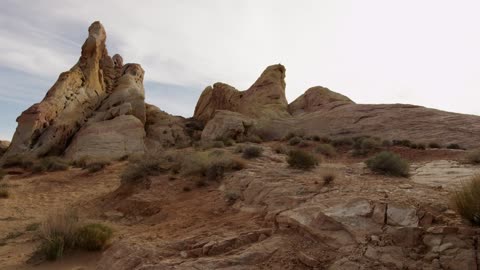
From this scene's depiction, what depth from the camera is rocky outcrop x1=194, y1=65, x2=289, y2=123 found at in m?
30.2

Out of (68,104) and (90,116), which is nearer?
(68,104)

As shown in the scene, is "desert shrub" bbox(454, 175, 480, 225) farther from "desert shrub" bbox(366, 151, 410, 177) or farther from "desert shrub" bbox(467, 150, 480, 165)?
"desert shrub" bbox(467, 150, 480, 165)

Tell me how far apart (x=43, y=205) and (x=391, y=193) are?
1086 cm

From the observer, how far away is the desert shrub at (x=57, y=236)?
6832 mm

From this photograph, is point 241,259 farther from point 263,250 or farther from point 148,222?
point 148,222

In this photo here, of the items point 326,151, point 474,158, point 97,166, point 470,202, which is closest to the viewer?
point 470,202

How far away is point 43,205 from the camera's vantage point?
12.8 meters

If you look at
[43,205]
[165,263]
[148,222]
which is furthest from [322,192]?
A: [43,205]

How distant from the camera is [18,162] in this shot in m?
22.0

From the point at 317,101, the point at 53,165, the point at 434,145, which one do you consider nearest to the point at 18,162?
the point at 53,165

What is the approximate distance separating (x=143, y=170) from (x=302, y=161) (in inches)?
205

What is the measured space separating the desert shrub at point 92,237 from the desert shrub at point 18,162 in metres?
16.0

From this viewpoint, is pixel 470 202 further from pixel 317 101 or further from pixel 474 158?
pixel 317 101

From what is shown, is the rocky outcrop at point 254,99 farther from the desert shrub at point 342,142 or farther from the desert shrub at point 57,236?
the desert shrub at point 57,236
